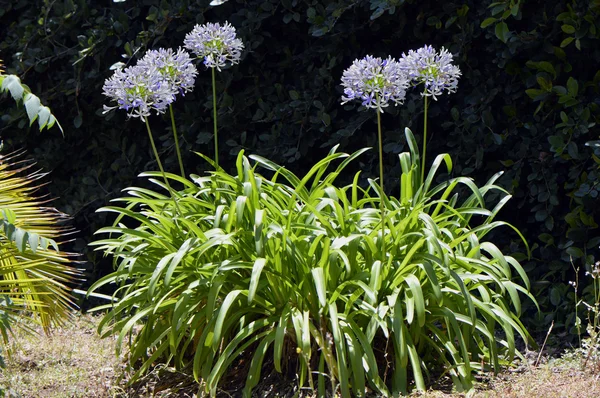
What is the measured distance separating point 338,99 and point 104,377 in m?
2.04

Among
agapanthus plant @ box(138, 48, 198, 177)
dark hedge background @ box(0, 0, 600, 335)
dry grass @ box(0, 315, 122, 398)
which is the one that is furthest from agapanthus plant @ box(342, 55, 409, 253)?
dry grass @ box(0, 315, 122, 398)

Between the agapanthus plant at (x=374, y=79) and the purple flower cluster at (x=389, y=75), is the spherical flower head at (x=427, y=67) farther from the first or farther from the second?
the agapanthus plant at (x=374, y=79)

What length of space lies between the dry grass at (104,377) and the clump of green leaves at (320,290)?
0.35 feet

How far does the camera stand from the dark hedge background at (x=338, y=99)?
4.14m

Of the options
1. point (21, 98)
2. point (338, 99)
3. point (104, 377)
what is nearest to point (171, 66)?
point (21, 98)

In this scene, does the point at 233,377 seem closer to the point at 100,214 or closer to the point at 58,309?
the point at 58,309

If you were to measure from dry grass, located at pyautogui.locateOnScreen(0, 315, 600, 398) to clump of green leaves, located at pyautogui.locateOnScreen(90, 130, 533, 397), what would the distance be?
107 millimetres

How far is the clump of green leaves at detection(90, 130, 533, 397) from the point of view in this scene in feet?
10.4

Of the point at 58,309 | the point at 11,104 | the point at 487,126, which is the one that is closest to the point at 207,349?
the point at 58,309

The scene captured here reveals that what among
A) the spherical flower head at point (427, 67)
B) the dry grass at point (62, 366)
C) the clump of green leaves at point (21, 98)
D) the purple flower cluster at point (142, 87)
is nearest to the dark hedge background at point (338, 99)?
the spherical flower head at point (427, 67)

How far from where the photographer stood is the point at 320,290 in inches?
121

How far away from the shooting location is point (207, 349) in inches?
135

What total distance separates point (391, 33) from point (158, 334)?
2.20m

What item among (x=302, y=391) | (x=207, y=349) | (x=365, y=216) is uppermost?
(x=365, y=216)
